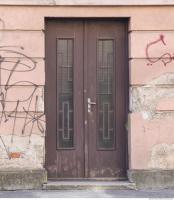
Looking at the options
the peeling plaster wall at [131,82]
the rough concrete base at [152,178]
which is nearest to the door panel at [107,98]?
the peeling plaster wall at [131,82]

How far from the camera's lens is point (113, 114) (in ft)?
36.6

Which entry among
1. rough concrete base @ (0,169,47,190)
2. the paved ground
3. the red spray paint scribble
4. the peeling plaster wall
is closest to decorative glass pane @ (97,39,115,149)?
the peeling plaster wall

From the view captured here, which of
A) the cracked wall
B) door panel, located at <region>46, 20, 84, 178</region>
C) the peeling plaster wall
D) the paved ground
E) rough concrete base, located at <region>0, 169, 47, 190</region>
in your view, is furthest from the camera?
door panel, located at <region>46, 20, 84, 178</region>

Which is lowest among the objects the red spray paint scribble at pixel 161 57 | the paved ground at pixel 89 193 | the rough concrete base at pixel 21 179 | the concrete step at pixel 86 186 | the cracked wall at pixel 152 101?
the paved ground at pixel 89 193

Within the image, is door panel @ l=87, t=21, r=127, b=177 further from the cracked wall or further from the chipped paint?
the chipped paint

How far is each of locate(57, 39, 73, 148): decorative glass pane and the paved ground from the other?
1.00m

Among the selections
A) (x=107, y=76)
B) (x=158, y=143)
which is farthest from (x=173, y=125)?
(x=107, y=76)

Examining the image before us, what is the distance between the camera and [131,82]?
10844 mm

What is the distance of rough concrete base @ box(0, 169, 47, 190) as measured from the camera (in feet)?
34.6

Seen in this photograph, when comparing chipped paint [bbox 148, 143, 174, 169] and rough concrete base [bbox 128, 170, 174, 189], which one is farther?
chipped paint [bbox 148, 143, 174, 169]

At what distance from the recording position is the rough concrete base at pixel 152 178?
10.7 meters

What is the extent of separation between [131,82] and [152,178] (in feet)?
5.38

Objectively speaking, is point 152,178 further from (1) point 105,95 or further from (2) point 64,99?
(2) point 64,99

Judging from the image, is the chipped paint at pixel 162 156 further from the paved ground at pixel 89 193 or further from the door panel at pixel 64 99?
the door panel at pixel 64 99
